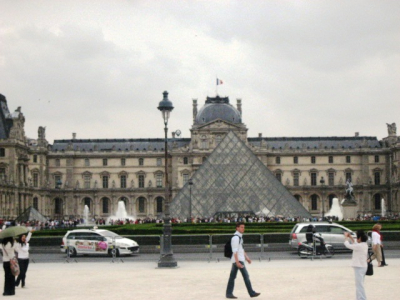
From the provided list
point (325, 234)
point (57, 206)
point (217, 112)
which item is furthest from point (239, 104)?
point (325, 234)

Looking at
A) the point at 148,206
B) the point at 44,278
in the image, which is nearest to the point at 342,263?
the point at 44,278

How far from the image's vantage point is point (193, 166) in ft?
268

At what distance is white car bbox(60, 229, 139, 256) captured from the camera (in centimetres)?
2452

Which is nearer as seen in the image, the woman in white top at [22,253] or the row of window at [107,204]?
the woman in white top at [22,253]

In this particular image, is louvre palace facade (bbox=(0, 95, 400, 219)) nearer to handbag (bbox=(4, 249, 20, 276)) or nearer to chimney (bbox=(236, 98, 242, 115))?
chimney (bbox=(236, 98, 242, 115))

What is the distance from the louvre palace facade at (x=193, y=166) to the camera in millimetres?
81375

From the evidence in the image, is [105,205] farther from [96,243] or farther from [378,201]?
[96,243]

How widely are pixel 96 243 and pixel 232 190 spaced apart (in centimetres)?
2863

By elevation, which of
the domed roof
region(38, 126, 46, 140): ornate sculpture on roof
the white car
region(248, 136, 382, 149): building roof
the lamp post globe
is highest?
the domed roof

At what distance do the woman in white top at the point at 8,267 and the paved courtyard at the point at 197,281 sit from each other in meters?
0.31

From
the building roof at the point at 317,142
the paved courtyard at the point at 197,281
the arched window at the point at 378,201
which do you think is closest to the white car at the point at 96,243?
the paved courtyard at the point at 197,281

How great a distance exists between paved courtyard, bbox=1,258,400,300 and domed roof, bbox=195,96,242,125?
2404 inches

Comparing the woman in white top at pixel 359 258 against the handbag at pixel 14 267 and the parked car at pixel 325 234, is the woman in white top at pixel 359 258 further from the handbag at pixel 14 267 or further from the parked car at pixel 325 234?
the parked car at pixel 325 234

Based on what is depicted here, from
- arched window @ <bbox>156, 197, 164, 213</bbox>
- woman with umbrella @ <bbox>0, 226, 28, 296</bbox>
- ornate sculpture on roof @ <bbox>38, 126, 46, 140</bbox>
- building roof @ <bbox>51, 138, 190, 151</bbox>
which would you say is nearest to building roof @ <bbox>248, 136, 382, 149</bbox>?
building roof @ <bbox>51, 138, 190, 151</bbox>
